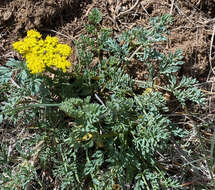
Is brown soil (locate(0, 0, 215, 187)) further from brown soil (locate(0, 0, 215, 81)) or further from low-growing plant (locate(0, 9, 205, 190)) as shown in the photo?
low-growing plant (locate(0, 9, 205, 190))

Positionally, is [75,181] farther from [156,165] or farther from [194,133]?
[194,133]

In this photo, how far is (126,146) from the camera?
137 inches

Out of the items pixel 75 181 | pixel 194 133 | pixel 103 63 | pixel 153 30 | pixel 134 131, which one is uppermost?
pixel 153 30

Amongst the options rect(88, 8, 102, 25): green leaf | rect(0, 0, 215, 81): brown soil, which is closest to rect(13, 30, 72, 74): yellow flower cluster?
→ rect(88, 8, 102, 25): green leaf

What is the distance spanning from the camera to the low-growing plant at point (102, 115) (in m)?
3.29

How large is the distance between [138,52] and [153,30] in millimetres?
382

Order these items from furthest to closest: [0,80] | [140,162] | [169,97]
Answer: [169,97] < [140,162] < [0,80]

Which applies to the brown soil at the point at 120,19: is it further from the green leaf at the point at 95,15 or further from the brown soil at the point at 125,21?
the green leaf at the point at 95,15

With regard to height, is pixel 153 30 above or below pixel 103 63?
above

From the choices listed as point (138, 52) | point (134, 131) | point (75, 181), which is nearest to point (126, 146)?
point (134, 131)

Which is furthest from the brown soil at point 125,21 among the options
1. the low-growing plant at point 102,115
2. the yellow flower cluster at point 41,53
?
the yellow flower cluster at point 41,53

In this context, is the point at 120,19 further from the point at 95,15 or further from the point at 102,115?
the point at 102,115

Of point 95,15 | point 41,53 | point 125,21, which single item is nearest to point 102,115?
point 41,53

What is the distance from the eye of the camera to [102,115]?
10.5 ft
